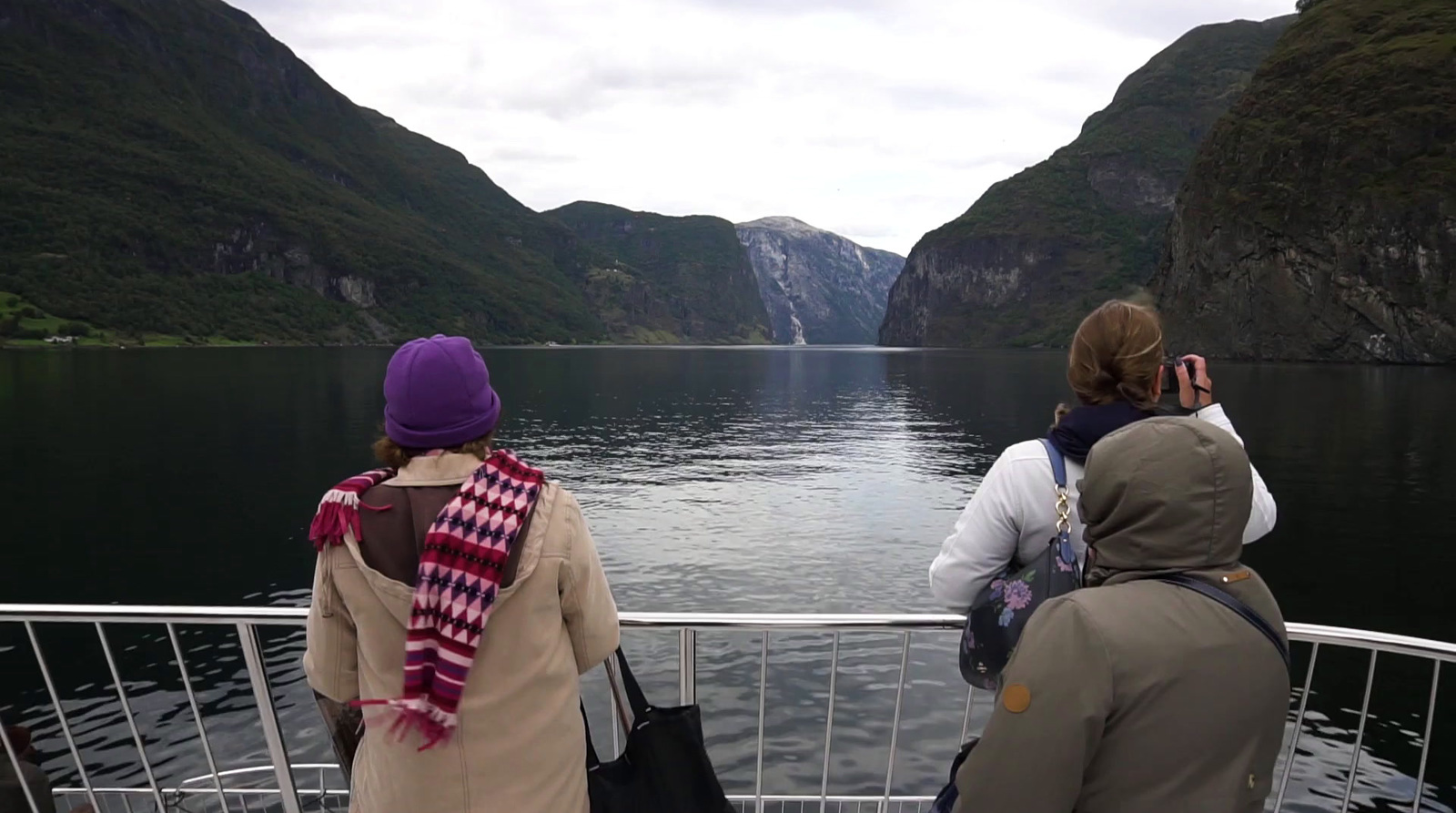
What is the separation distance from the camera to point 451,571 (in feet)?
7.99

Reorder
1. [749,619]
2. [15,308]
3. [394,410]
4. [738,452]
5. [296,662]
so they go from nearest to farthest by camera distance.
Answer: [394,410], [749,619], [296,662], [738,452], [15,308]

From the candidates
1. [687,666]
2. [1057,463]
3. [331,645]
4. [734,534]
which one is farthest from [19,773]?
[734,534]

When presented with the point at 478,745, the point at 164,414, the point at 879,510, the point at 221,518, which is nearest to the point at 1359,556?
the point at 879,510

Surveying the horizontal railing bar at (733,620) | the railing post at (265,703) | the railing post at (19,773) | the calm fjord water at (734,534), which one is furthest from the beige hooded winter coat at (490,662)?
the calm fjord water at (734,534)

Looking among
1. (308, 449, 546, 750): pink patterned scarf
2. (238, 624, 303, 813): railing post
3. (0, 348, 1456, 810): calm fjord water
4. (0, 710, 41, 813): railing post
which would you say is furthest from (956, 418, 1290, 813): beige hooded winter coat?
(0, 348, 1456, 810): calm fjord water

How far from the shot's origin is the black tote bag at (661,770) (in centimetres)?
308

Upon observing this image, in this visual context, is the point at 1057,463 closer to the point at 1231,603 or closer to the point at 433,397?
the point at 1231,603

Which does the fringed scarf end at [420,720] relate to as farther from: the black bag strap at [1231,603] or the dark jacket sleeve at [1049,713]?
the black bag strap at [1231,603]

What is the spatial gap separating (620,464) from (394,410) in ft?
117

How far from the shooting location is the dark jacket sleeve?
192cm

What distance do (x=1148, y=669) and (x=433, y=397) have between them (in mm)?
1980

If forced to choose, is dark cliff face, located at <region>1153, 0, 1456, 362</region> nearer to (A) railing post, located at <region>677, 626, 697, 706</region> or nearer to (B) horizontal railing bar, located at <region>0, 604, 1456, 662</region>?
(B) horizontal railing bar, located at <region>0, 604, 1456, 662</region>

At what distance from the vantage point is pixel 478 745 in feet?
8.77

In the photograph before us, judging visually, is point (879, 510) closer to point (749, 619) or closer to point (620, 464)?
point (620, 464)
